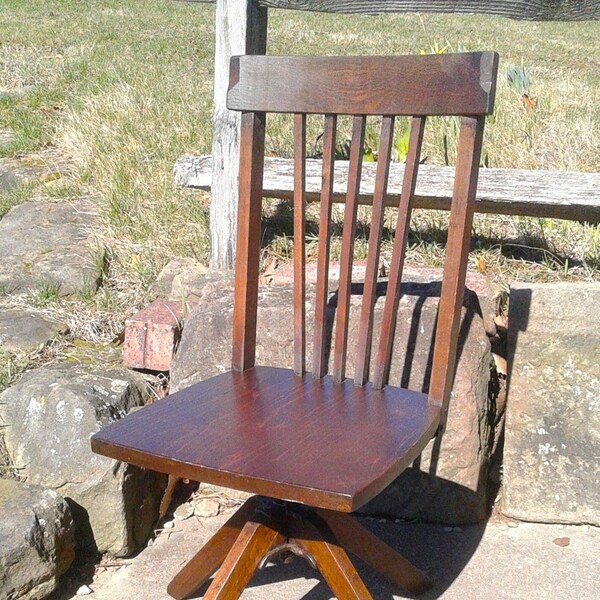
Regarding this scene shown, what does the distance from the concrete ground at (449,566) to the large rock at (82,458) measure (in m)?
0.10

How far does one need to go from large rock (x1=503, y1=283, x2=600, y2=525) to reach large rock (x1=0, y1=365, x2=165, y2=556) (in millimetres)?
1100

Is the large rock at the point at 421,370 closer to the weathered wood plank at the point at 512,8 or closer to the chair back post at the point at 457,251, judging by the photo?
the chair back post at the point at 457,251

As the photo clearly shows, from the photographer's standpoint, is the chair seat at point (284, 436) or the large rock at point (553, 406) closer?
Result: the chair seat at point (284, 436)

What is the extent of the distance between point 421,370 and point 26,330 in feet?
5.22

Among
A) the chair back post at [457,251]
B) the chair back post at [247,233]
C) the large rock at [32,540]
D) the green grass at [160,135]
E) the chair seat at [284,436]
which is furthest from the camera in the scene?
the green grass at [160,135]

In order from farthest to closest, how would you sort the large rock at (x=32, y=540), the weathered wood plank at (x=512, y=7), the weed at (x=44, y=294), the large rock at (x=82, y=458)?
the weed at (x=44, y=294), the weathered wood plank at (x=512, y=7), the large rock at (x=82, y=458), the large rock at (x=32, y=540)

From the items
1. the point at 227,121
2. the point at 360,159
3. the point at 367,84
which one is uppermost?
the point at 367,84

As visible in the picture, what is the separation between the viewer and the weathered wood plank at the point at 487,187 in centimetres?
323

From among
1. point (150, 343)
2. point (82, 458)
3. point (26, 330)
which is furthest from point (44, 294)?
point (82, 458)

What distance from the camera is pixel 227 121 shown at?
3.42 metres

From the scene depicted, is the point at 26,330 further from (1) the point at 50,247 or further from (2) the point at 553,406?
(2) the point at 553,406

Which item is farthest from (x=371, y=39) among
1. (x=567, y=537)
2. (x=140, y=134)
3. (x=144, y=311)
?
(x=567, y=537)

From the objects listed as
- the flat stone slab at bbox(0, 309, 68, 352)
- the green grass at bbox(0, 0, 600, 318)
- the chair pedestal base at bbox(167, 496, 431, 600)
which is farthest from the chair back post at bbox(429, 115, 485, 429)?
the flat stone slab at bbox(0, 309, 68, 352)

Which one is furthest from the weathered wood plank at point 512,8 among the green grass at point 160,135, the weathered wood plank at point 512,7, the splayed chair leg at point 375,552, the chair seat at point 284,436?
the splayed chair leg at point 375,552
